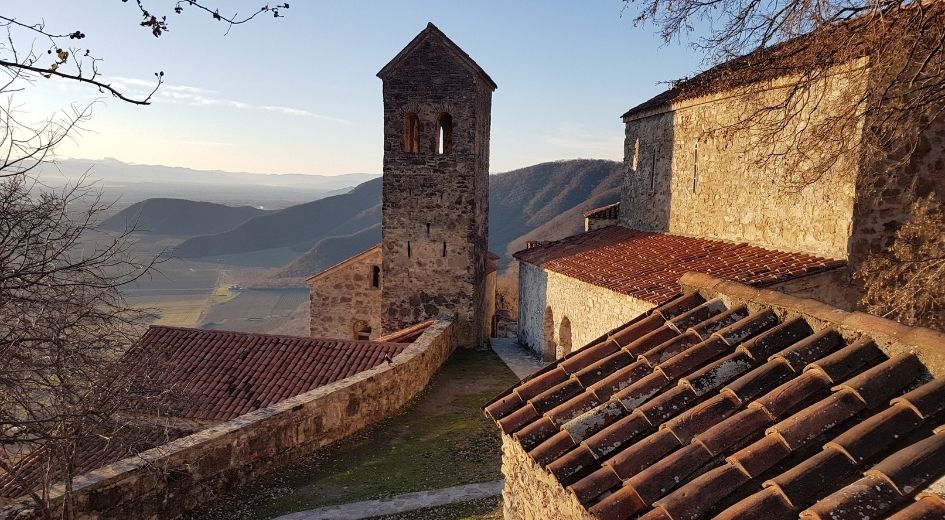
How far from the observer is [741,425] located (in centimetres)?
280

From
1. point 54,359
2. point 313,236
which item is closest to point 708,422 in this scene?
point 54,359

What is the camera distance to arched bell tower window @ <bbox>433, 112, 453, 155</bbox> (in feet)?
57.8

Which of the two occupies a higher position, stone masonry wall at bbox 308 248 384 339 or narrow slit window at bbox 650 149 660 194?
narrow slit window at bbox 650 149 660 194

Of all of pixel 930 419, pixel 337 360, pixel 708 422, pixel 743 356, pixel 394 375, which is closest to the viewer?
pixel 930 419

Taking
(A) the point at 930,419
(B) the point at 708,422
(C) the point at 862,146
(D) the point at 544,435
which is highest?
→ (C) the point at 862,146

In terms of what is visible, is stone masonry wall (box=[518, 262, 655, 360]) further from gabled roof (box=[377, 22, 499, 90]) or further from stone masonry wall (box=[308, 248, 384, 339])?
gabled roof (box=[377, 22, 499, 90])

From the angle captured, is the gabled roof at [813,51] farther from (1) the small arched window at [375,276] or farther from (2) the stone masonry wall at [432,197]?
(1) the small arched window at [375,276]

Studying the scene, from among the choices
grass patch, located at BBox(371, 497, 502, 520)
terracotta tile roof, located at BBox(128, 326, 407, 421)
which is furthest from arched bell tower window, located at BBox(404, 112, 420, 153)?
grass patch, located at BBox(371, 497, 502, 520)

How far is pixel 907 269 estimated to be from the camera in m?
8.05

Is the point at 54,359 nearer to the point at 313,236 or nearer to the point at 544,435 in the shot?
the point at 544,435

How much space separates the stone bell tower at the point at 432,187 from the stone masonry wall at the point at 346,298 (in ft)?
5.34

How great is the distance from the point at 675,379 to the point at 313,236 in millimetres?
101943

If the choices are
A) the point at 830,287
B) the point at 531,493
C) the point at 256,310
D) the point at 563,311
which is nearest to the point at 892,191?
the point at 830,287

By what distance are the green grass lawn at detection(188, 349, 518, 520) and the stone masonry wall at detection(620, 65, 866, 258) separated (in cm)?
604
